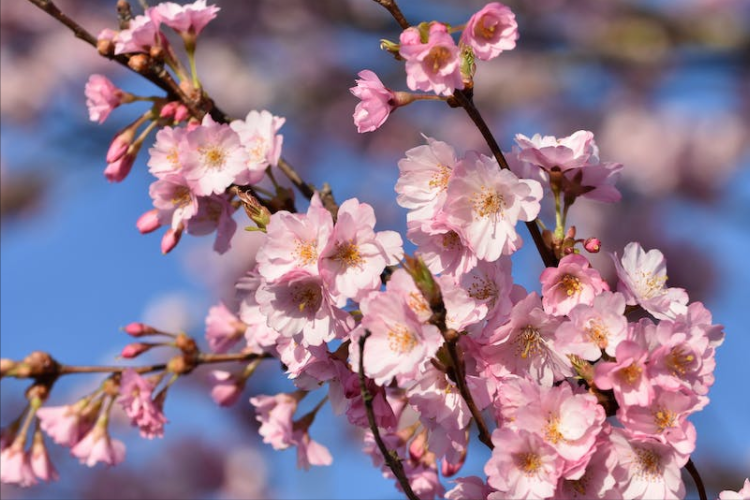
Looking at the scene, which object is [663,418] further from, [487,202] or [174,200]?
[174,200]

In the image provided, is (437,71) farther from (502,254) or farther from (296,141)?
(296,141)

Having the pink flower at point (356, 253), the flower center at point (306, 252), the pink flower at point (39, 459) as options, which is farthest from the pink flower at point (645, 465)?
the pink flower at point (39, 459)

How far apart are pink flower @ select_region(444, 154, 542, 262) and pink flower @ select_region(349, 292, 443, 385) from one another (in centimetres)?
18

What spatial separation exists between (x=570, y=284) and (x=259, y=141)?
28.5 inches

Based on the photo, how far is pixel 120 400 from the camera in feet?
6.38

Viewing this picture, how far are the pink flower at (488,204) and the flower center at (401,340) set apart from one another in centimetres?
18

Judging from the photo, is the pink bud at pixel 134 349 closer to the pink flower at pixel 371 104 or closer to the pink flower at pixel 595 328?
the pink flower at pixel 371 104

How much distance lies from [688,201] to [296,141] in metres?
3.60

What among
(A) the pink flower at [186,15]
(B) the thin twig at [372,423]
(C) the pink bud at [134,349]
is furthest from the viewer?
(C) the pink bud at [134,349]

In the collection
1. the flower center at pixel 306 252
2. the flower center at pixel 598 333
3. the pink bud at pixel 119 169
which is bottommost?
the pink bud at pixel 119 169

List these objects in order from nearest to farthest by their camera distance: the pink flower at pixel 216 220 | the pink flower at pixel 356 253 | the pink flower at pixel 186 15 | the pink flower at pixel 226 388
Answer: the pink flower at pixel 356 253 < the pink flower at pixel 216 220 < the pink flower at pixel 186 15 < the pink flower at pixel 226 388

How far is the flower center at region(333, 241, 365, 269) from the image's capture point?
1.41m

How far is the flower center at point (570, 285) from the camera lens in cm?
141

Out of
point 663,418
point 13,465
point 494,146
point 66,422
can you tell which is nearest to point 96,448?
point 66,422
